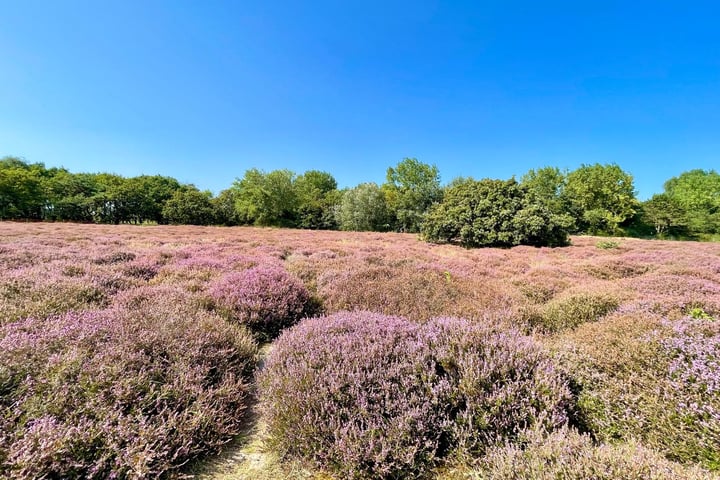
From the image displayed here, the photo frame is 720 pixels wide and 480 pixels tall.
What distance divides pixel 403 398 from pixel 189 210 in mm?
53986

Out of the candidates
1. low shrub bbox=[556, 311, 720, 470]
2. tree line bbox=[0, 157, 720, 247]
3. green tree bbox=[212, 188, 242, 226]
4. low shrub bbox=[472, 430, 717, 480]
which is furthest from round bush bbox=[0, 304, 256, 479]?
green tree bbox=[212, 188, 242, 226]

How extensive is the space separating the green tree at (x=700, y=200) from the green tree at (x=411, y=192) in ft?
118

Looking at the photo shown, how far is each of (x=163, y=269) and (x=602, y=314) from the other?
814 centimetres

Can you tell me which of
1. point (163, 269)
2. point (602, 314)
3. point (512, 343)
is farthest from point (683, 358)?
point (163, 269)

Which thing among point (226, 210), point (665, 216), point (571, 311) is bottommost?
point (571, 311)

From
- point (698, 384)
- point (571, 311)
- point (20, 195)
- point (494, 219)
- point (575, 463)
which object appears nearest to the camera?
point (575, 463)

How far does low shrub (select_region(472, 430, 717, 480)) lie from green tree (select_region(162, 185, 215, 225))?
5427cm

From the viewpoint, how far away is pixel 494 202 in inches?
653

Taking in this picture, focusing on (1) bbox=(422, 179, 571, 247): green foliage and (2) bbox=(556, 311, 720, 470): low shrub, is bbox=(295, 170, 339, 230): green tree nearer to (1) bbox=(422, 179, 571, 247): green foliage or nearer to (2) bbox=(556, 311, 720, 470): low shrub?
(1) bbox=(422, 179, 571, 247): green foliage

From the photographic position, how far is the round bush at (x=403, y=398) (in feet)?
6.07

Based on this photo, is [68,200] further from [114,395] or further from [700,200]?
[700,200]

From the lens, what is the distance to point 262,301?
4.25 meters

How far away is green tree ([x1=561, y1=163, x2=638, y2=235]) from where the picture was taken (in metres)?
40.0

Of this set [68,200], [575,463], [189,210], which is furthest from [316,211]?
[575,463]
